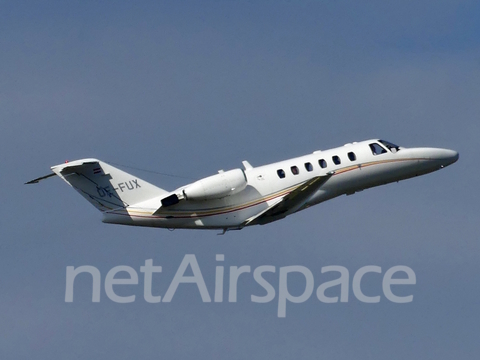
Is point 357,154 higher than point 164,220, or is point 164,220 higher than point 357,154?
point 357,154

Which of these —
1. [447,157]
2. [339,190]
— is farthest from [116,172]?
[447,157]

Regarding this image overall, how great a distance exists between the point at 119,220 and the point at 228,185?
4394mm

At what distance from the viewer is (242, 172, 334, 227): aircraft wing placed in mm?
46500

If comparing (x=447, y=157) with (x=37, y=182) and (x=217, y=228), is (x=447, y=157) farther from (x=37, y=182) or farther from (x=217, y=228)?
(x=37, y=182)

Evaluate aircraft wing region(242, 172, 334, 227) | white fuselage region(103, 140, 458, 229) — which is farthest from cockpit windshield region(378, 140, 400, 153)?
aircraft wing region(242, 172, 334, 227)

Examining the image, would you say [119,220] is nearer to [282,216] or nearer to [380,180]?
[282,216]

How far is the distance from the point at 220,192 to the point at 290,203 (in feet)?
9.53

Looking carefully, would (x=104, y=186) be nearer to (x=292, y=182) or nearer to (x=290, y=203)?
(x=290, y=203)

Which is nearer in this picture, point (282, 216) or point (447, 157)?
point (282, 216)

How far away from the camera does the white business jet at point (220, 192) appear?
152 feet

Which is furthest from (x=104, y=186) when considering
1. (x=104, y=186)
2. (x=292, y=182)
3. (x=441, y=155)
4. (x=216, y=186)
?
(x=441, y=155)

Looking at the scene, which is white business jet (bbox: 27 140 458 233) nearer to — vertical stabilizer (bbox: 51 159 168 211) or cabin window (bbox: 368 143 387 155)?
vertical stabilizer (bbox: 51 159 168 211)

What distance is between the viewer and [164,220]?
46.7 meters

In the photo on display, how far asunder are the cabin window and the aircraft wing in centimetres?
384
